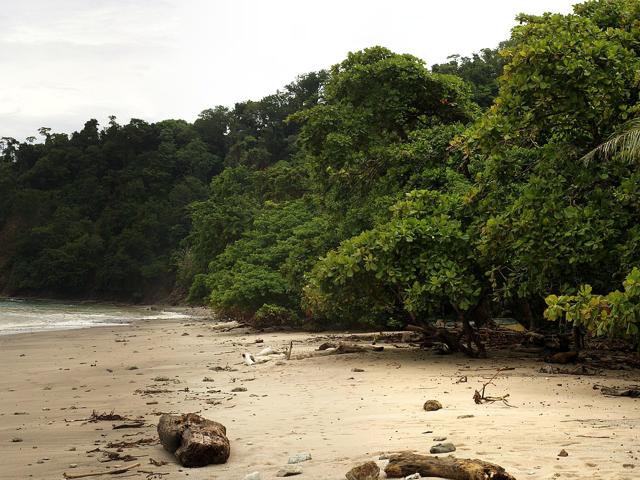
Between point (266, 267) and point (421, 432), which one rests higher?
point (266, 267)

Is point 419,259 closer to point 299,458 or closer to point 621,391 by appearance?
point 621,391

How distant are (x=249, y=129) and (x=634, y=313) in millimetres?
72431

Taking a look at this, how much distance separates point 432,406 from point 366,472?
2.73 metres

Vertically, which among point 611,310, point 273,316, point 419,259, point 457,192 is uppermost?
point 457,192

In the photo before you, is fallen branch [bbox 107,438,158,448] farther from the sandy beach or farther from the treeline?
the treeline

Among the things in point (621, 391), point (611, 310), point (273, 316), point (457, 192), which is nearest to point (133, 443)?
point (611, 310)

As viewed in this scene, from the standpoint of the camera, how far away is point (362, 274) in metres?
12.9

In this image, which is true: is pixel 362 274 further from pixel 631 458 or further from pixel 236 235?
pixel 236 235

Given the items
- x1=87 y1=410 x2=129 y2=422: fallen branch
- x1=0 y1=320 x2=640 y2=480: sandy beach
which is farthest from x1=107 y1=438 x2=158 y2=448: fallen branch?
x1=87 y1=410 x2=129 y2=422: fallen branch

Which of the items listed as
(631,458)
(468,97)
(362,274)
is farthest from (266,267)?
(631,458)

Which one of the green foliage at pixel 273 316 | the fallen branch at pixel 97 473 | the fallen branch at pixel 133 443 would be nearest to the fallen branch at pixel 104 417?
the fallen branch at pixel 133 443

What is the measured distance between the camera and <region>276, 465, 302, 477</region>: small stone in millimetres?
5305

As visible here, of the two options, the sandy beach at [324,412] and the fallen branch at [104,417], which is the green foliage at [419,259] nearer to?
the sandy beach at [324,412]

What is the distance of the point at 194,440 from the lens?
19.5ft
